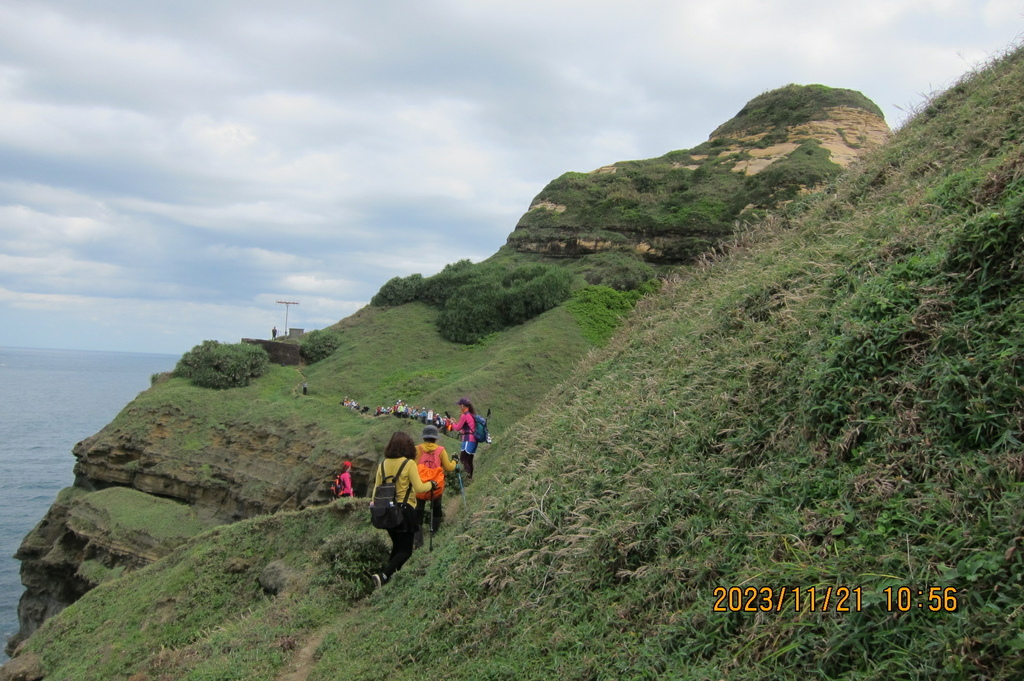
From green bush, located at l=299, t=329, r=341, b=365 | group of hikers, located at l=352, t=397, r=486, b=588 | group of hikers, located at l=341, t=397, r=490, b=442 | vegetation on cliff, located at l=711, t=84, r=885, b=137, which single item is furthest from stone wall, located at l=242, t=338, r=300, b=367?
vegetation on cliff, located at l=711, t=84, r=885, b=137

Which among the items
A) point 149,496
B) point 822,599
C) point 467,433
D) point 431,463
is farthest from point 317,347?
point 822,599

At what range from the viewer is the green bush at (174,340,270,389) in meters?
22.8

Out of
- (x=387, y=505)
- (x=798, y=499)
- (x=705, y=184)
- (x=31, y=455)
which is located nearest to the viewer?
(x=798, y=499)

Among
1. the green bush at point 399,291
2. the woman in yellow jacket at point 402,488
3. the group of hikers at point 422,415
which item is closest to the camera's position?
the woman in yellow jacket at point 402,488

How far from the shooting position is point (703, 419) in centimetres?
546

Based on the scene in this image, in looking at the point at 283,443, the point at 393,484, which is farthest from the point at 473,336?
the point at 393,484

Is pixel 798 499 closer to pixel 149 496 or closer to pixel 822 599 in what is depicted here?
pixel 822 599

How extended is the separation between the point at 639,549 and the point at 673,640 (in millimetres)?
841

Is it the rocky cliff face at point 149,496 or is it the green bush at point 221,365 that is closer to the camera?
the rocky cliff face at point 149,496

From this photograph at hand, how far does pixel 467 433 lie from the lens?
33.7ft

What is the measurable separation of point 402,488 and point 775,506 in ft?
12.2

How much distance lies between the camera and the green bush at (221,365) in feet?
74.7

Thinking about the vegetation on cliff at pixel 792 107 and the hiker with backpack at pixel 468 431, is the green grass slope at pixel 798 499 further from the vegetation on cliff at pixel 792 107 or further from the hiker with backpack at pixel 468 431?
the vegetation on cliff at pixel 792 107

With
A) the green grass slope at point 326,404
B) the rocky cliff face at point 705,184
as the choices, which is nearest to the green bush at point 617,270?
the rocky cliff face at point 705,184
